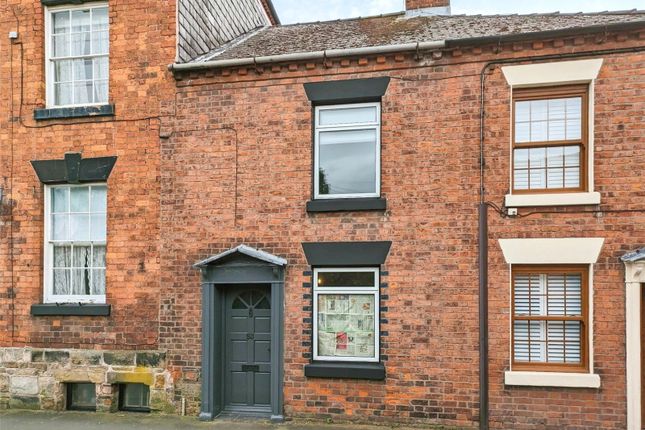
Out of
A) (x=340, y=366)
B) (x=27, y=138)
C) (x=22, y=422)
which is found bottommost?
(x=22, y=422)

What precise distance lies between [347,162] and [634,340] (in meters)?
4.81

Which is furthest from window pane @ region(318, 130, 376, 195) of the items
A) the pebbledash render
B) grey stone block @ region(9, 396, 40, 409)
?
grey stone block @ region(9, 396, 40, 409)

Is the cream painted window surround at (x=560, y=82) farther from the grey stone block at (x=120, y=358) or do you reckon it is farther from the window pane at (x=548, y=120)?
the grey stone block at (x=120, y=358)

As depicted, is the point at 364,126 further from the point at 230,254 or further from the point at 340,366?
the point at 340,366

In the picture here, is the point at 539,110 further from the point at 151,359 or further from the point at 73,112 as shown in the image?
the point at 73,112

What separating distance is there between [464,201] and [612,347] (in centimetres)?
285

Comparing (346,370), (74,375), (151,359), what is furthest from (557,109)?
(74,375)

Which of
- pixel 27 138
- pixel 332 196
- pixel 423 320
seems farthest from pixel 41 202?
pixel 423 320

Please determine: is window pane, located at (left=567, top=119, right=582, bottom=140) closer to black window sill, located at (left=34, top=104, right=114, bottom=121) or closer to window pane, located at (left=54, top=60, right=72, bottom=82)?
black window sill, located at (left=34, top=104, right=114, bottom=121)

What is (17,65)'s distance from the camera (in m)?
8.99

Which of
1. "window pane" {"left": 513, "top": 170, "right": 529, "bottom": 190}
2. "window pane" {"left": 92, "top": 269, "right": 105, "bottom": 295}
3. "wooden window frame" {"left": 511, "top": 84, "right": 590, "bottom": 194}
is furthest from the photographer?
"window pane" {"left": 92, "top": 269, "right": 105, "bottom": 295}

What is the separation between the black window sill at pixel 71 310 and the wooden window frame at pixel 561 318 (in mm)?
6484

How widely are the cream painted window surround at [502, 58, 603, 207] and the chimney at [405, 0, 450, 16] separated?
11.2ft

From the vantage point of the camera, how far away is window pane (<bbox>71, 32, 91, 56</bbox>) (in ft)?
29.4
